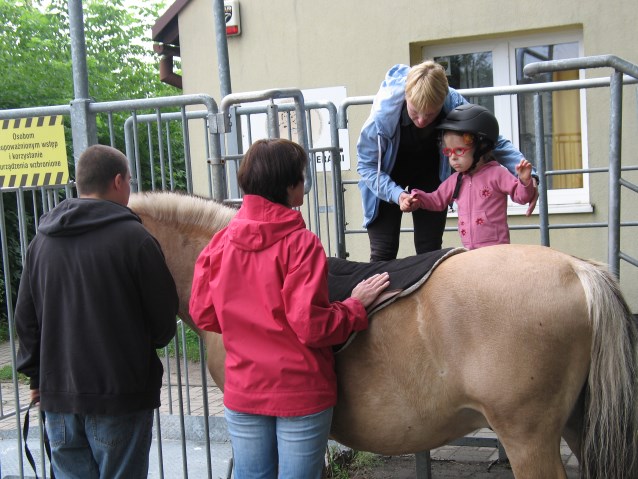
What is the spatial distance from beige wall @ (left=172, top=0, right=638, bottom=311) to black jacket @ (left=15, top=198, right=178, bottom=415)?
4842mm

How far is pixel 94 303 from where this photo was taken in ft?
9.43

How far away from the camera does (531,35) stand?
7.89 m

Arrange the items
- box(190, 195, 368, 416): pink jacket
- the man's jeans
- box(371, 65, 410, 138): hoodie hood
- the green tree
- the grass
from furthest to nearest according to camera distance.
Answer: the green tree
the grass
box(371, 65, 410, 138): hoodie hood
the man's jeans
box(190, 195, 368, 416): pink jacket

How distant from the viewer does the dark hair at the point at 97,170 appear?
118 inches

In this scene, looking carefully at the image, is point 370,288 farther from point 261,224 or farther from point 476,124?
point 476,124

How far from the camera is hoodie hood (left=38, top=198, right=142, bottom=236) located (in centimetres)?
288

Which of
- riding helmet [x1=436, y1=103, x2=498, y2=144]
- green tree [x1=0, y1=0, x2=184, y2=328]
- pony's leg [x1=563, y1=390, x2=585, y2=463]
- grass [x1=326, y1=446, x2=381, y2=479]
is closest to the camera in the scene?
pony's leg [x1=563, y1=390, x2=585, y2=463]

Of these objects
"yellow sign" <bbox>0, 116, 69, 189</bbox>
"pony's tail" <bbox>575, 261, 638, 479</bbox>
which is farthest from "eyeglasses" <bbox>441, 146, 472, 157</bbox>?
"yellow sign" <bbox>0, 116, 69, 189</bbox>

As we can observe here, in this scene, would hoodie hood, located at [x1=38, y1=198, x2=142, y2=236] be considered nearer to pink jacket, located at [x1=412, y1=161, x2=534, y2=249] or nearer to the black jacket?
the black jacket

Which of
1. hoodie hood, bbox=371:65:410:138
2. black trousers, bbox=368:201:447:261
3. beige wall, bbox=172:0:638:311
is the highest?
beige wall, bbox=172:0:638:311

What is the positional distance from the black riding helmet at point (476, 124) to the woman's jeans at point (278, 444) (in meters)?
1.35

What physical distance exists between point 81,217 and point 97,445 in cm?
88

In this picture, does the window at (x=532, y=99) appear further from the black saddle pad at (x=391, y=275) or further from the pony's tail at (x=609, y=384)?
the pony's tail at (x=609, y=384)

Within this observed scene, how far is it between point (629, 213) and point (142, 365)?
5.09m
